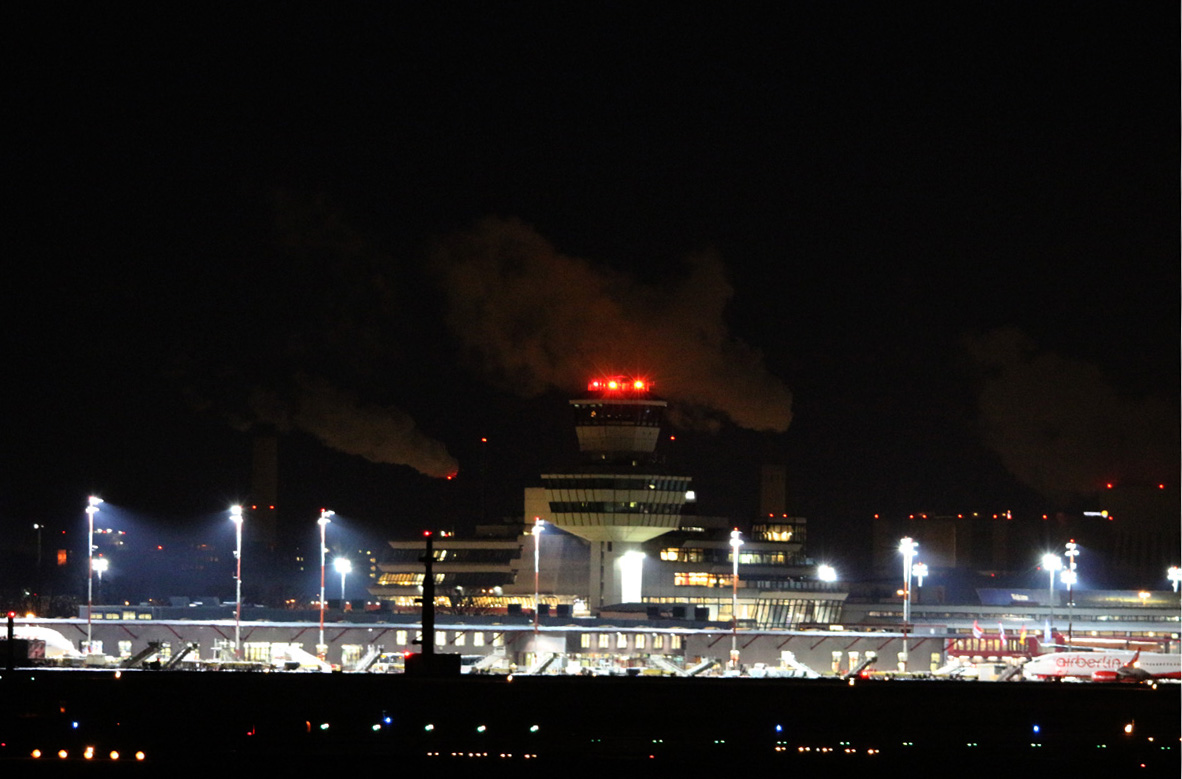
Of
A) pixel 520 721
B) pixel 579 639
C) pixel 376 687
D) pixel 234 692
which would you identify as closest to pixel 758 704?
pixel 520 721

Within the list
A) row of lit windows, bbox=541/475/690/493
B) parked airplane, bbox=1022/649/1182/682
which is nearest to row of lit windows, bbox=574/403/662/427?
row of lit windows, bbox=541/475/690/493

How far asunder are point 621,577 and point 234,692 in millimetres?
89401

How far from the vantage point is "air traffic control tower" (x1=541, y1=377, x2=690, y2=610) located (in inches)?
7338

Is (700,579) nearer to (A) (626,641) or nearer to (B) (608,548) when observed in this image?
(B) (608,548)

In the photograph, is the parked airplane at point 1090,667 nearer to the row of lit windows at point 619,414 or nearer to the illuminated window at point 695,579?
the row of lit windows at point 619,414

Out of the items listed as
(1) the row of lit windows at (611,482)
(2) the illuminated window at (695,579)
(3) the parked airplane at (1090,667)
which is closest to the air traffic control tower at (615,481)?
(1) the row of lit windows at (611,482)

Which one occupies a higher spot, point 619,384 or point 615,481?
point 619,384

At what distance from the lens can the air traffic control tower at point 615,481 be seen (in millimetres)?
186375

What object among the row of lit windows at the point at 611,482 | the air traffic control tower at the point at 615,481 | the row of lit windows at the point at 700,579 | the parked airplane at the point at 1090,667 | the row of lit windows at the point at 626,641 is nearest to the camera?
the parked airplane at the point at 1090,667

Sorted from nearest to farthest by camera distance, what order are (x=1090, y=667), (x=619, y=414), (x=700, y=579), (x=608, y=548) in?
(x=1090, y=667) < (x=619, y=414) < (x=608, y=548) < (x=700, y=579)

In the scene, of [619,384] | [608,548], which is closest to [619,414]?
[619,384]

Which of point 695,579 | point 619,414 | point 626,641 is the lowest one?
point 626,641

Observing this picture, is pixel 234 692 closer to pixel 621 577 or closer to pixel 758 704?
pixel 758 704

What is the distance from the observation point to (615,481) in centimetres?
18612
